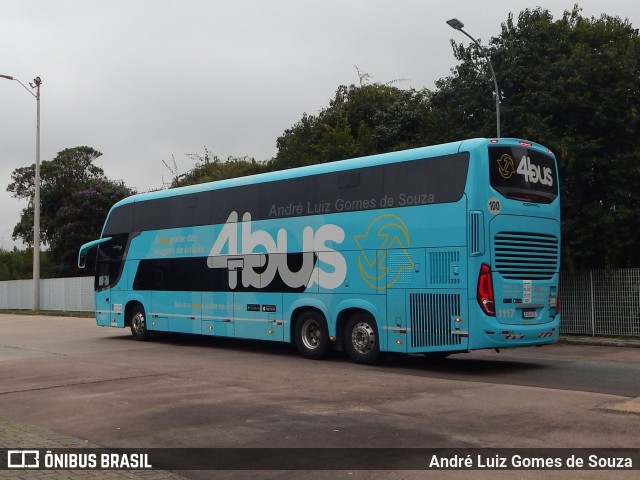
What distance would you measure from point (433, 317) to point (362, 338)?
1932 mm

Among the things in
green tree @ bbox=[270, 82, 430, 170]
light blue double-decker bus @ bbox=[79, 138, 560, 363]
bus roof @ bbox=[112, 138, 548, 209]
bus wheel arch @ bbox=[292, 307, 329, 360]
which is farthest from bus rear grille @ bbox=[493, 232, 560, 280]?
green tree @ bbox=[270, 82, 430, 170]

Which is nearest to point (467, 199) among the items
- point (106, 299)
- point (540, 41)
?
point (540, 41)

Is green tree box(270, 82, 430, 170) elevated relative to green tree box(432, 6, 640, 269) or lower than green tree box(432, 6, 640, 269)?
elevated

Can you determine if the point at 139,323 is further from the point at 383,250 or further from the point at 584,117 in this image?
the point at 584,117

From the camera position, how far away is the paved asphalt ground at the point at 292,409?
24.8 feet

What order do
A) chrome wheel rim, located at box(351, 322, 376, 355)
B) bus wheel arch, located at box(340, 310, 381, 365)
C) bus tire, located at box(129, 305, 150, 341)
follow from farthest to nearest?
bus tire, located at box(129, 305, 150, 341)
chrome wheel rim, located at box(351, 322, 376, 355)
bus wheel arch, located at box(340, 310, 381, 365)

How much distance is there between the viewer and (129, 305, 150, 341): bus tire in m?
20.6

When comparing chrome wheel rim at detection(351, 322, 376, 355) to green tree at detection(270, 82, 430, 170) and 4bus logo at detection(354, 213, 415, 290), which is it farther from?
green tree at detection(270, 82, 430, 170)

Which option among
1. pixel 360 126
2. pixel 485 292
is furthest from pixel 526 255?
pixel 360 126

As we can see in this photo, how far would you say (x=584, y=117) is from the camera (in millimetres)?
20234

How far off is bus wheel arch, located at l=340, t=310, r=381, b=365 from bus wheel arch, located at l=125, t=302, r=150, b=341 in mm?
7779

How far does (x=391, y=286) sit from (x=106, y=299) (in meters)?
11.1

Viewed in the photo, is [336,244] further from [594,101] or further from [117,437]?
[594,101]

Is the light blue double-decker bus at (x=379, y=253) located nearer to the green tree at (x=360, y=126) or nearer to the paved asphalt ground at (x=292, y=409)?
the paved asphalt ground at (x=292, y=409)
